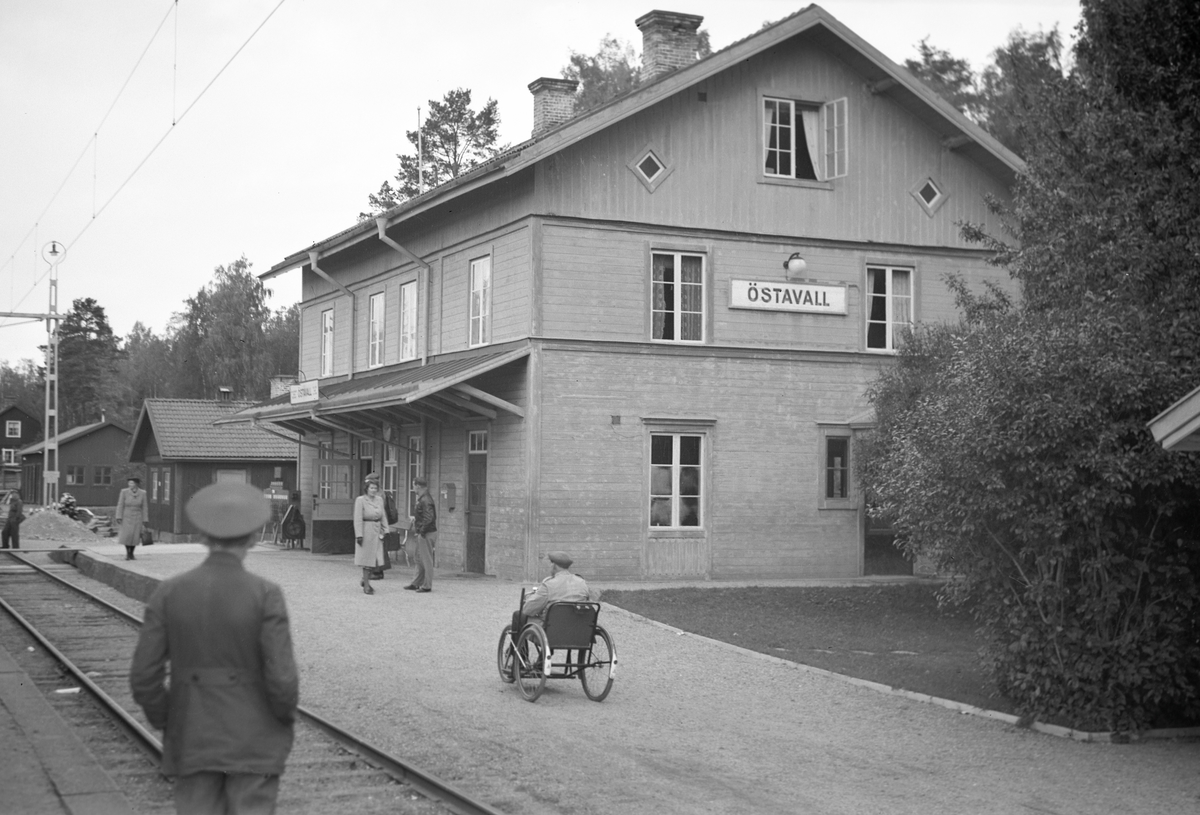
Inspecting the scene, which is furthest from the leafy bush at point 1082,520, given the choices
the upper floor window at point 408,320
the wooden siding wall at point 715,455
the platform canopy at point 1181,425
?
the upper floor window at point 408,320

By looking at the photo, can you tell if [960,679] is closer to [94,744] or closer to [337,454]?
[94,744]

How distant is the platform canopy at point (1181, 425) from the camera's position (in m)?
8.79

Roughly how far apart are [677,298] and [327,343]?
12.3m

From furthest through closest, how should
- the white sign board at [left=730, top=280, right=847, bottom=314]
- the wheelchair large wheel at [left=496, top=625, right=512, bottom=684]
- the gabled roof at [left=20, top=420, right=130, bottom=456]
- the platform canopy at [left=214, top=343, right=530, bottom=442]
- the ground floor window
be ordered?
the gabled roof at [left=20, top=420, right=130, bottom=456], the white sign board at [left=730, top=280, right=847, bottom=314], the ground floor window, the platform canopy at [left=214, top=343, right=530, bottom=442], the wheelchair large wheel at [left=496, top=625, right=512, bottom=684]

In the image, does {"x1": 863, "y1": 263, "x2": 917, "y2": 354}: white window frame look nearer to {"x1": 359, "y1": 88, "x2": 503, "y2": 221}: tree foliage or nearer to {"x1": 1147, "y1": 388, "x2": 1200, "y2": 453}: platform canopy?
{"x1": 1147, "y1": 388, "x2": 1200, "y2": 453}: platform canopy

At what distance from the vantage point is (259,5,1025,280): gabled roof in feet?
72.8

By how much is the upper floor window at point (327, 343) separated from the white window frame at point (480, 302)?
8931mm

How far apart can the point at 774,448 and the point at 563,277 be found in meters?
4.70

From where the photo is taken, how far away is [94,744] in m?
10.3

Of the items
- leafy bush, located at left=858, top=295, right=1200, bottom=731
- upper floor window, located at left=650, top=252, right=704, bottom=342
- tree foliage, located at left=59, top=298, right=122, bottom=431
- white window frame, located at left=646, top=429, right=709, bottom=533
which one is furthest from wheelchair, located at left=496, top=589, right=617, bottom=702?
tree foliage, located at left=59, top=298, right=122, bottom=431

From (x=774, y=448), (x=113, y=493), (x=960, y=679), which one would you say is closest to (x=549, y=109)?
(x=774, y=448)

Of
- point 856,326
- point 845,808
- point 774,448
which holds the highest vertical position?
point 856,326

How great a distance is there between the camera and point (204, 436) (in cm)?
4625

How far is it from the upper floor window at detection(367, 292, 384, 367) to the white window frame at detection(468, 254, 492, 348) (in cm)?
520
